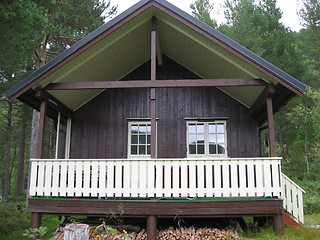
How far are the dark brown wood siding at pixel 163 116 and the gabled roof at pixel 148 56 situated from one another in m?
0.35

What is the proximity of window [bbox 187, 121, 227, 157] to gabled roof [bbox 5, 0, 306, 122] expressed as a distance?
115 cm

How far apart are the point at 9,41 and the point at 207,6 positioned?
21.4 m

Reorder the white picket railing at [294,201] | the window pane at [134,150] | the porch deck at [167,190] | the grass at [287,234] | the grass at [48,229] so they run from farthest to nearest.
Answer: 1. the window pane at [134,150]
2. the white picket railing at [294,201]
3. the porch deck at [167,190]
4. the grass at [48,229]
5. the grass at [287,234]

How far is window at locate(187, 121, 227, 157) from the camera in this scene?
10.0 metres

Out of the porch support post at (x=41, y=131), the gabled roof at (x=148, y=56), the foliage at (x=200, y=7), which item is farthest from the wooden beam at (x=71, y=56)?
the foliage at (x=200, y=7)

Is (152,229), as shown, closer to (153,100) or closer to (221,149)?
(153,100)

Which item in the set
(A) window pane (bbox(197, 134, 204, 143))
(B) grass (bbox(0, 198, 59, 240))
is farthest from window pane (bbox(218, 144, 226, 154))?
(B) grass (bbox(0, 198, 59, 240))

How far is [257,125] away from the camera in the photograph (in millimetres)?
10008

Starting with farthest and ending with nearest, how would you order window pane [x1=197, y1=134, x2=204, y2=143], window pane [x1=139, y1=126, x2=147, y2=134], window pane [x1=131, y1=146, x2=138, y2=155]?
window pane [x1=139, y1=126, x2=147, y2=134]
window pane [x1=131, y1=146, x2=138, y2=155]
window pane [x1=197, y1=134, x2=204, y2=143]

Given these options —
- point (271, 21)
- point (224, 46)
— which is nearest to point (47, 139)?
point (271, 21)

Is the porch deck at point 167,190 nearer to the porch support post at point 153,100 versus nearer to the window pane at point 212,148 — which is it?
the porch support post at point 153,100

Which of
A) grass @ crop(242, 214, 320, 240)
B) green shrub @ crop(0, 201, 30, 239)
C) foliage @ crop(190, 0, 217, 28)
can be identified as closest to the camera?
grass @ crop(242, 214, 320, 240)

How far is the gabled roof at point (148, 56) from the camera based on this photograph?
758cm

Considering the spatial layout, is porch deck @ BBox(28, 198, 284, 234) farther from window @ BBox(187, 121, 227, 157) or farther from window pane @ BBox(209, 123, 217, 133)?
window pane @ BBox(209, 123, 217, 133)
